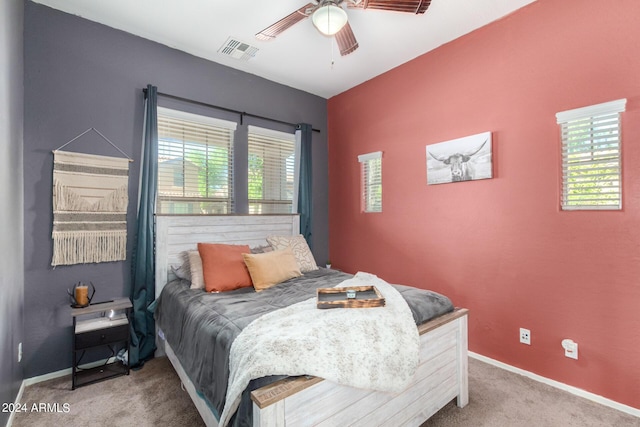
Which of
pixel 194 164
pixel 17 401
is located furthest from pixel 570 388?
pixel 17 401

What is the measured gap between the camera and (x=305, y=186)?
3916 mm

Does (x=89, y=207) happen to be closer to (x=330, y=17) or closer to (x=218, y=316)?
(x=218, y=316)

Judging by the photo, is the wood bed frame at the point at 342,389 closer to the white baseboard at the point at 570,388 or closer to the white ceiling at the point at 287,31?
the white baseboard at the point at 570,388

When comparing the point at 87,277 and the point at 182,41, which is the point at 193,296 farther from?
the point at 182,41

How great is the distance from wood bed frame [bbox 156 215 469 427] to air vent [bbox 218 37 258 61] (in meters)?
1.77

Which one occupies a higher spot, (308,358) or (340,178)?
(340,178)

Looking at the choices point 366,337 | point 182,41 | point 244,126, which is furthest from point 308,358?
point 182,41

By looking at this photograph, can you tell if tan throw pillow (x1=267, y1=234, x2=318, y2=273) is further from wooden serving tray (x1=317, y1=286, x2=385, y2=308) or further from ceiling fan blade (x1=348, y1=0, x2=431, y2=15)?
ceiling fan blade (x1=348, y1=0, x2=431, y2=15)

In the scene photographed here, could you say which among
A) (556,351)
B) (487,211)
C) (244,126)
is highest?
(244,126)

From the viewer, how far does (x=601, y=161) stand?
2.08 m

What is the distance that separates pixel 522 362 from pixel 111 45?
457 centimetres

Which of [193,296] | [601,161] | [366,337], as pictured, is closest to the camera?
[366,337]

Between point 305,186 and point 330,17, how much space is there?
2.13 m

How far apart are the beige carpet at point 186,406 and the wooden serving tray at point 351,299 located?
0.88 meters
